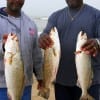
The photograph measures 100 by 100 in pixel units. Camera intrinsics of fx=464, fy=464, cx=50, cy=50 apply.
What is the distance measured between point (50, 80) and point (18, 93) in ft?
1.57

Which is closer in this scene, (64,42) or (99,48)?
(99,48)

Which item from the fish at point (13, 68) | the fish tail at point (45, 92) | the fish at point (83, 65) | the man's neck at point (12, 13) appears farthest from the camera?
the man's neck at point (12, 13)

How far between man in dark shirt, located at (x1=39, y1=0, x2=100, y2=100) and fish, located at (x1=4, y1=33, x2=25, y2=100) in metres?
0.80

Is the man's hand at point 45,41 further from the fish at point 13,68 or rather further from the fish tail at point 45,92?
the fish tail at point 45,92

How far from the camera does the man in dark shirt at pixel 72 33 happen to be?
673 centimetres

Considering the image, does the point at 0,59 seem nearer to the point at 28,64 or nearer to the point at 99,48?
the point at 28,64

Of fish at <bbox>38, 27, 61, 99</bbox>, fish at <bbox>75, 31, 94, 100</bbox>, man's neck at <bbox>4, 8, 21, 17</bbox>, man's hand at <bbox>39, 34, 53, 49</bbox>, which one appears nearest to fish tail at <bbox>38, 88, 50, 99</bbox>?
fish at <bbox>38, 27, 61, 99</bbox>

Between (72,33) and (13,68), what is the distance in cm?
128

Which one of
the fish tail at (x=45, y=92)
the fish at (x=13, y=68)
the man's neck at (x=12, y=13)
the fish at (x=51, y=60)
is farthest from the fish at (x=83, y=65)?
the man's neck at (x=12, y=13)

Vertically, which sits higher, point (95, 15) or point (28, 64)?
point (95, 15)

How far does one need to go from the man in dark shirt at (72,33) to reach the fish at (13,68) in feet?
2.61

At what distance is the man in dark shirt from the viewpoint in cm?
673

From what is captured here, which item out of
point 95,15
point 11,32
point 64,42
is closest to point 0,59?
point 11,32

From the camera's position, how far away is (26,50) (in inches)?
260
